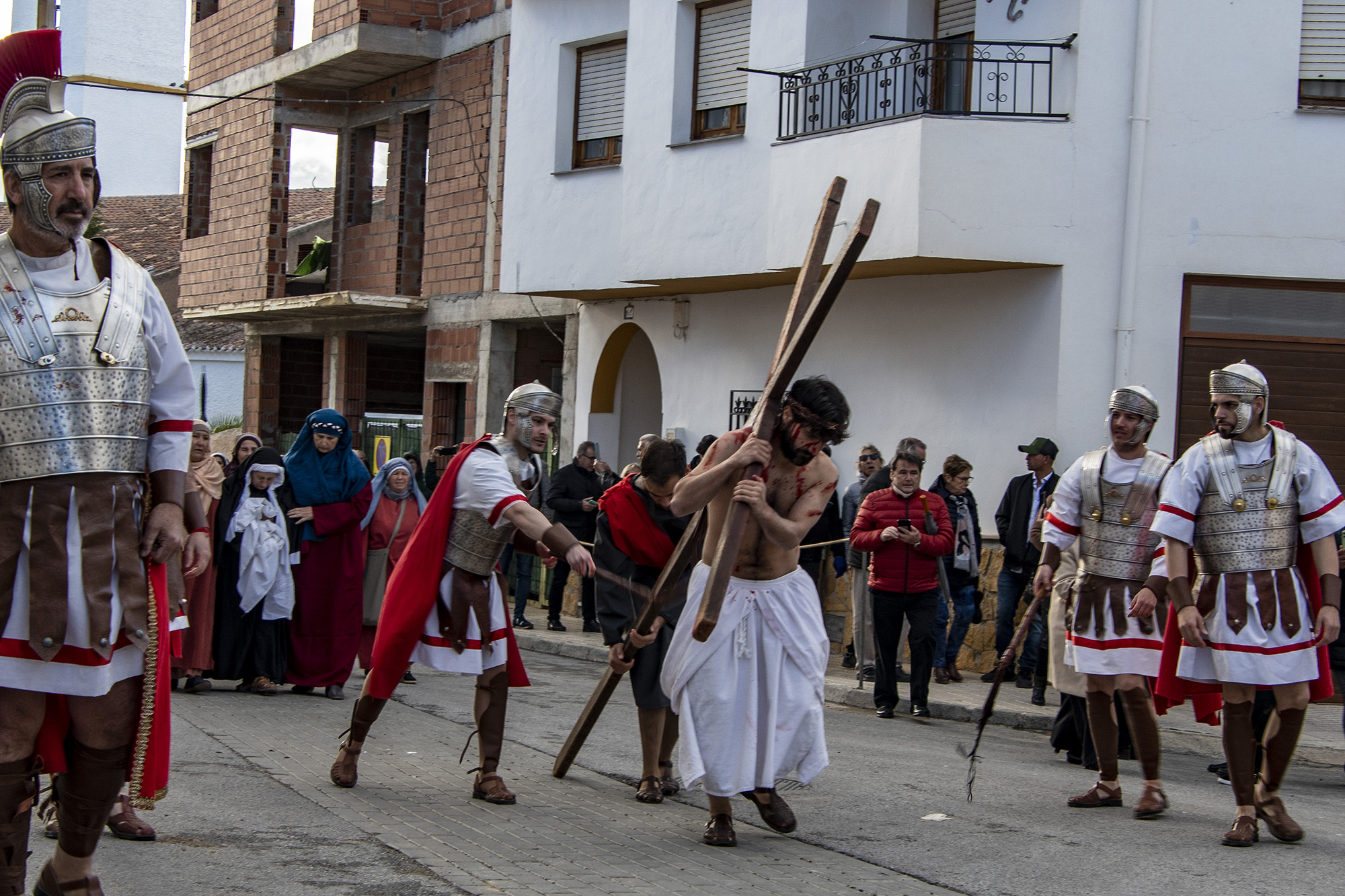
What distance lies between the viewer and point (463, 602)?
6.89m

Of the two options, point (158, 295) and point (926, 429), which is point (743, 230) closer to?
point (926, 429)

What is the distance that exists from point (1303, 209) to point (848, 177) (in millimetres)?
3859

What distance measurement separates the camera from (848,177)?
538 inches

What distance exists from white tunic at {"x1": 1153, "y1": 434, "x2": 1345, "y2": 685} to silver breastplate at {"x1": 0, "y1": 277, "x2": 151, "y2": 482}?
4.43 metres

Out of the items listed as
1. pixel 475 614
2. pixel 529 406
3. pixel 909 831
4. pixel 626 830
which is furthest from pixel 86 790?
Answer: pixel 909 831

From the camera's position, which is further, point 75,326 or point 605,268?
point 605,268

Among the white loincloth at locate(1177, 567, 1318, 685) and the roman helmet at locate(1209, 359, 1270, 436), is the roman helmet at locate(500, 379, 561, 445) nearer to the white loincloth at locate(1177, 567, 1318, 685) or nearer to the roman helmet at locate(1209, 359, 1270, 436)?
→ the roman helmet at locate(1209, 359, 1270, 436)

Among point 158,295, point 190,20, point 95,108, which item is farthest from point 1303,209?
point 95,108

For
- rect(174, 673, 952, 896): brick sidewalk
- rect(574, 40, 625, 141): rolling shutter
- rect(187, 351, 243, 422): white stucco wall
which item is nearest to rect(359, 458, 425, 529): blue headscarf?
rect(174, 673, 952, 896): brick sidewalk

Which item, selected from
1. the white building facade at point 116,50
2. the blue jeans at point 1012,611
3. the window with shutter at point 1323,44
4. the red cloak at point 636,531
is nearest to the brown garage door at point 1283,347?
the window with shutter at point 1323,44

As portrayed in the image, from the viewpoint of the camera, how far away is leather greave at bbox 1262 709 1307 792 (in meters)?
6.54

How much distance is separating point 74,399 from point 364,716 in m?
3.04

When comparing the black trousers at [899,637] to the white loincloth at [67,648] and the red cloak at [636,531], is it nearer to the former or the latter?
the red cloak at [636,531]

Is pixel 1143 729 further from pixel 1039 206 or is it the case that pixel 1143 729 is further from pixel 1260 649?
pixel 1039 206
